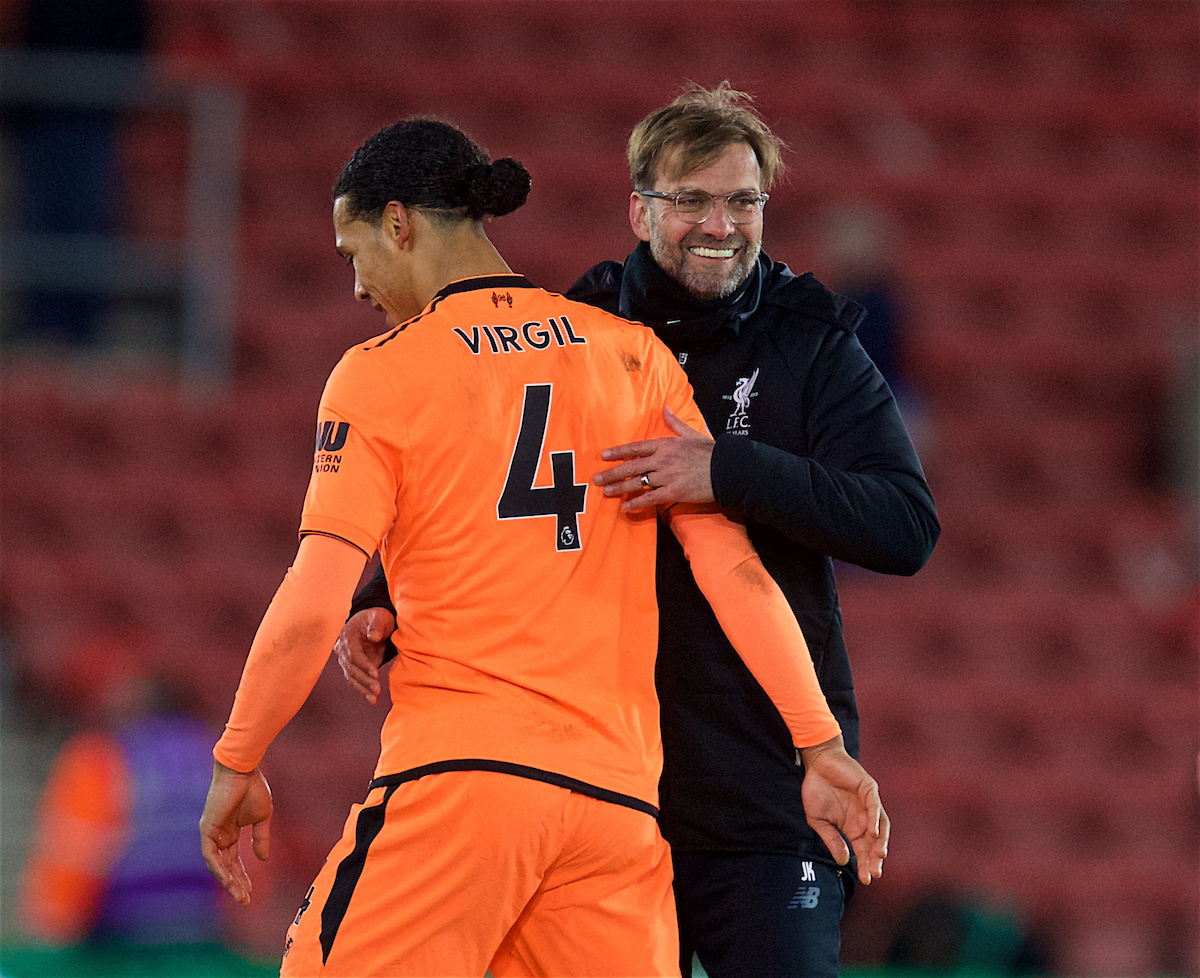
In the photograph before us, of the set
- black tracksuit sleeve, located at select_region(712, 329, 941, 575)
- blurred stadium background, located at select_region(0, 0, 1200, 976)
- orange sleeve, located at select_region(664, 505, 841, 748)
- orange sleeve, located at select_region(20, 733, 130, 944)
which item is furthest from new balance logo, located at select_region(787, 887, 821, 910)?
orange sleeve, located at select_region(20, 733, 130, 944)

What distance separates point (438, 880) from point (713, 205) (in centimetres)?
121

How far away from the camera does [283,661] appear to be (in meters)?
2.28

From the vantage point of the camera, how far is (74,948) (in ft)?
17.8

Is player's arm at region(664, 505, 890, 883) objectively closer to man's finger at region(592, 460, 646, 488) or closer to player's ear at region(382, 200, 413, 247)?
man's finger at region(592, 460, 646, 488)

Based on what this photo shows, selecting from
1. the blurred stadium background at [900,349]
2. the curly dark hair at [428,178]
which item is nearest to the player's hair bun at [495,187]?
the curly dark hair at [428,178]

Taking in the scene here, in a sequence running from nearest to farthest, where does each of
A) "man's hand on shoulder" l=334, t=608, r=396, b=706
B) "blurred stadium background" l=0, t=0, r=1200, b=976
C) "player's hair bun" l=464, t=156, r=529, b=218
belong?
1. "player's hair bun" l=464, t=156, r=529, b=218
2. "man's hand on shoulder" l=334, t=608, r=396, b=706
3. "blurred stadium background" l=0, t=0, r=1200, b=976

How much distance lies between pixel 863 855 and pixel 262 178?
698 centimetres

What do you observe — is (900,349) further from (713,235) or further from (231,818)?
(231,818)

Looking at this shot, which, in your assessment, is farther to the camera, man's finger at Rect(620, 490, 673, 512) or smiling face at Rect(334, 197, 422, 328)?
smiling face at Rect(334, 197, 422, 328)

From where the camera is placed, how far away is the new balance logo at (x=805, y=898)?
2.53m

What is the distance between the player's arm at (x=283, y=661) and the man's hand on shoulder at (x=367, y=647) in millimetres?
292

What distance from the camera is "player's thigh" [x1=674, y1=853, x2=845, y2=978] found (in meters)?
2.49

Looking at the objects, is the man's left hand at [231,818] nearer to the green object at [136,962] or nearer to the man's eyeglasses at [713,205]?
the man's eyeglasses at [713,205]

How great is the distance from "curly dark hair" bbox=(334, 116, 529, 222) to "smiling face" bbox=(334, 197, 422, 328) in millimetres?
16
